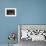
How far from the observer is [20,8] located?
3309mm

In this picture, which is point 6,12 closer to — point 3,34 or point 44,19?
point 3,34

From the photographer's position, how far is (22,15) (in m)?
3.31

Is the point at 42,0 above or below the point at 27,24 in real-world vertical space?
above

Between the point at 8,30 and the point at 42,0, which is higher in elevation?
the point at 42,0

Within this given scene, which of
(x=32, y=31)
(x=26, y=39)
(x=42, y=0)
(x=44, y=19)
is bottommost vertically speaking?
(x=26, y=39)

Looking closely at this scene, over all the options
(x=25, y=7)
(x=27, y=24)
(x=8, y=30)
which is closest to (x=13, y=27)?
(x=8, y=30)

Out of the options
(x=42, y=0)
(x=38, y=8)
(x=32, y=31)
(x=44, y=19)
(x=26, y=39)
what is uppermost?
(x=42, y=0)

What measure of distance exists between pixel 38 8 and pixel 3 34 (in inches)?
46.7

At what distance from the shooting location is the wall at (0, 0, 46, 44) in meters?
3.30

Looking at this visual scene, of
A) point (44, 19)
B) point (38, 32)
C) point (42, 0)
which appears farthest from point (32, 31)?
point (42, 0)

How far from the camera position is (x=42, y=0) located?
3.30 m

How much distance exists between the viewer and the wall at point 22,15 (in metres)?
3.30

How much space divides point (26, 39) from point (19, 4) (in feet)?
3.17

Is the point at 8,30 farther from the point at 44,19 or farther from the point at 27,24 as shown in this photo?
the point at 44,19
